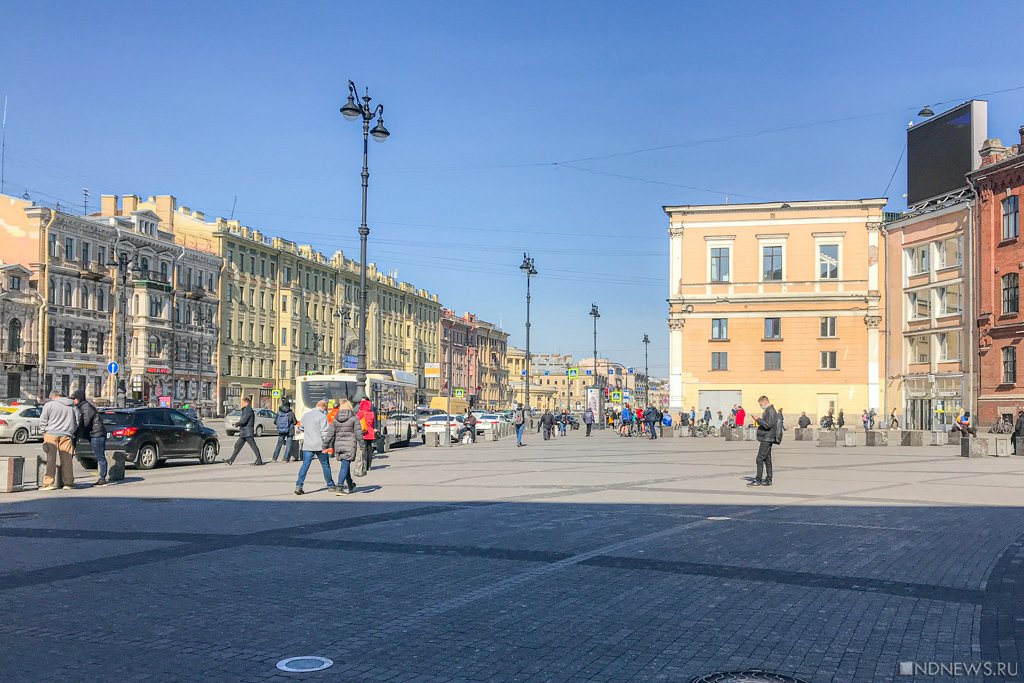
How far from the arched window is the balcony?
42 cm

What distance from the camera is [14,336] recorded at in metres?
63.5

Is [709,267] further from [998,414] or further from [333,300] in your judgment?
[333,300]

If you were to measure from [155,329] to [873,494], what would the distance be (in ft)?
225

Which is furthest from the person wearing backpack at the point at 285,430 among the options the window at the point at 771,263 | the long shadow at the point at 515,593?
the window at the point at 771,263

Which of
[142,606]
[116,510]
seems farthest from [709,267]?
[142,606]

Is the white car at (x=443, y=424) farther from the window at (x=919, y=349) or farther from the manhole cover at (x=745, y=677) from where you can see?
the manhole cover at (x=745, y=677)

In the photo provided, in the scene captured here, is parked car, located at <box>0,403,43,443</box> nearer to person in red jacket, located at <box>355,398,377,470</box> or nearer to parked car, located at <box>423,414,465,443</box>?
parked car, located at <box>423,414,465,443</box>

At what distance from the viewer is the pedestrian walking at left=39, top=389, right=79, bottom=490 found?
18.1 metres

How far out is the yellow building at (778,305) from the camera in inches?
2299

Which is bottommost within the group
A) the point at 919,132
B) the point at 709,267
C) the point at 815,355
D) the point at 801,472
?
the point at 801,472

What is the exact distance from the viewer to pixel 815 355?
2317 inches

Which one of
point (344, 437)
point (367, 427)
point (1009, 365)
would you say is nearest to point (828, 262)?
point (1009, 365)

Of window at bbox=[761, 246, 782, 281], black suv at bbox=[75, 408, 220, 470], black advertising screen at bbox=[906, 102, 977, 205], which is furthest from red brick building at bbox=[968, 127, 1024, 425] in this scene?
black suv at bbox=[75, 408, 220, 470]

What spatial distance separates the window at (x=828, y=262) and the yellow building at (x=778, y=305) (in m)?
0.06
